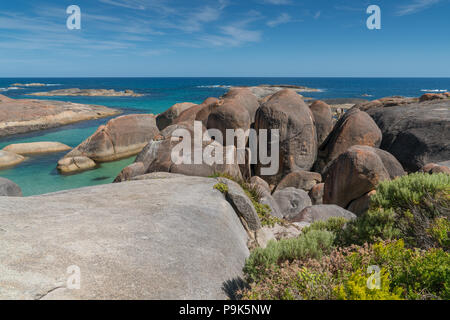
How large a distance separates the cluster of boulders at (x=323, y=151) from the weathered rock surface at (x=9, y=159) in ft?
43.8

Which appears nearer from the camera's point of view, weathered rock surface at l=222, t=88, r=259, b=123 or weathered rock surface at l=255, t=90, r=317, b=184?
weathered rock surface at l=255, t=90, r=317, b=184

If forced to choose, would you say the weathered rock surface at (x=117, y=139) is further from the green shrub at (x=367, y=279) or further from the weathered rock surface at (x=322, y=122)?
the green shrub at (x=367, y=279)

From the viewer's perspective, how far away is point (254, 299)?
137 inches

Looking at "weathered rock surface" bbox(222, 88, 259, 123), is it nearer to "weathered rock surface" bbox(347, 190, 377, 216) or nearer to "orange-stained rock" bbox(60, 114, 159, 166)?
"orange-stained rock" bbox(60, 114, 159, 166)

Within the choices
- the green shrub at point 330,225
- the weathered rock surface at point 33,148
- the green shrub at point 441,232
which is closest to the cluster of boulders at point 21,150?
the weathered rock surface at point 33,148

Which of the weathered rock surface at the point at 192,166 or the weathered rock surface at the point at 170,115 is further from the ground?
the weathered rock surface at the point at 170,115

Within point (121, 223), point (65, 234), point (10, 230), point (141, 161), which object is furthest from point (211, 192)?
point (141, 161)

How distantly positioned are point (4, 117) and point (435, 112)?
4280 cm

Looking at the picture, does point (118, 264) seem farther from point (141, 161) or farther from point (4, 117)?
point (4, 117)

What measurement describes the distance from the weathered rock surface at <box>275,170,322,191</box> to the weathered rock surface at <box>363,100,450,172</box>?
513cm

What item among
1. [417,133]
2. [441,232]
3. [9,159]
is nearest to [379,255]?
[441,232]

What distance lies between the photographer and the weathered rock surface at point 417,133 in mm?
15633

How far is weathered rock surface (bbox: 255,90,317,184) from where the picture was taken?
1764cm

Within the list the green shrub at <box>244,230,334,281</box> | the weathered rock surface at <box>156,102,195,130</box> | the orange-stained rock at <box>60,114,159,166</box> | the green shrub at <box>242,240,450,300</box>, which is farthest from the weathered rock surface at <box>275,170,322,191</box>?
the weathered rock surface at <box>156,102,195,130</box>
